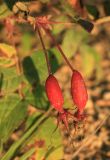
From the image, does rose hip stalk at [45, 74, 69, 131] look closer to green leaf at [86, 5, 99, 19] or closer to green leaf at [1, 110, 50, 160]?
green leaf at [1, 110, 50, 160]

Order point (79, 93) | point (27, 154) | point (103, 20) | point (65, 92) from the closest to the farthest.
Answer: point (79, 93) → point (27, 154) → point (103, 20) → point (65, 92)

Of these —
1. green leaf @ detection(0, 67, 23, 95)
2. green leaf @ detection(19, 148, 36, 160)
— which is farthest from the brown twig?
green leaf @ detection(19, 148, 36, 160)

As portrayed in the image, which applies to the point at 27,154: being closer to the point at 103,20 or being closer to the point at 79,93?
the point at 79,93

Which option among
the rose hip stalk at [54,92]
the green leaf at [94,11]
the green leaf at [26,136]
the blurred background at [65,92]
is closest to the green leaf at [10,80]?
the blurred background at [65,92]

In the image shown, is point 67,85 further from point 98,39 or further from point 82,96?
point 82,96

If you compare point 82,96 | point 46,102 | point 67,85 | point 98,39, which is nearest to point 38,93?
point 46,102

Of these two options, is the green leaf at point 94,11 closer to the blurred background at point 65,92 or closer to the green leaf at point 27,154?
the blurred background at point 65,92

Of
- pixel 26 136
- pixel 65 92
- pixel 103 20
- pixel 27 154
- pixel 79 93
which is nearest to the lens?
pixel 79 93

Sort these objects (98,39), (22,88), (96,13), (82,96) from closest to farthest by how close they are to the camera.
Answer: (82,96)
(22,88)
(96,13)
(98,39)

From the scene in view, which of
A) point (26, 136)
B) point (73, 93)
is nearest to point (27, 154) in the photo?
point (26, 136)
